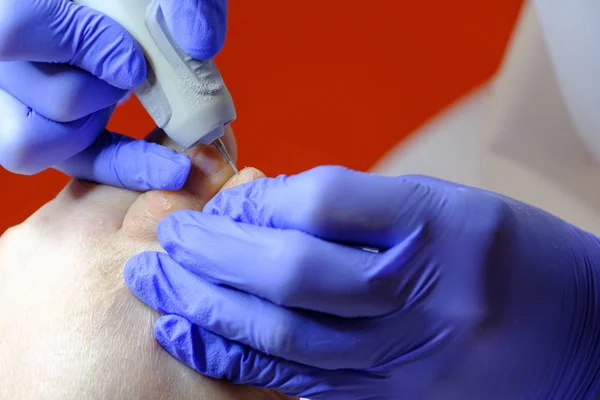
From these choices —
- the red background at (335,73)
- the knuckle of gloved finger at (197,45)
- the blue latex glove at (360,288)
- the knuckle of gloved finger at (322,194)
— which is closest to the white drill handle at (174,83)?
the knuckle of gloved finger at (197,45)

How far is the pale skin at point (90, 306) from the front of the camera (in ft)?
2.73

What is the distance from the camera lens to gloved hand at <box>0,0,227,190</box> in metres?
0.95

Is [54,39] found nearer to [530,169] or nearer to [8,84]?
[8,84]

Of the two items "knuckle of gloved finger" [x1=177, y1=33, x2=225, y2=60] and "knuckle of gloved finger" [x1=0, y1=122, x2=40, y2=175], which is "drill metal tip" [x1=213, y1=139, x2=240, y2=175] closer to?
"knuckle of gloved finger" [x1=177, y1=33, x2=225, y2=60]

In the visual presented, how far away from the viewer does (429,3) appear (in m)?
2.04

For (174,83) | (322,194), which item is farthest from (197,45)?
(322,194)

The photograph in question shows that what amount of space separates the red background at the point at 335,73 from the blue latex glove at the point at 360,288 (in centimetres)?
124

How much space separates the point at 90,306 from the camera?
34.7 inches

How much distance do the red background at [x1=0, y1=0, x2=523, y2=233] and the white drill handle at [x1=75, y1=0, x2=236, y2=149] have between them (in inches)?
43.0

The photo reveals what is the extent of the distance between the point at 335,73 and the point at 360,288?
143cm

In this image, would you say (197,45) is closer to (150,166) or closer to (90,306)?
(150,166)

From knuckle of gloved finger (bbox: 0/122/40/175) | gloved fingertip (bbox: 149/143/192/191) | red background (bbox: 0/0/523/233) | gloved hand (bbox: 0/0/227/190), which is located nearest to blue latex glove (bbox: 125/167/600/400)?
gloved fingertip (bbox: 149/143/192/191)

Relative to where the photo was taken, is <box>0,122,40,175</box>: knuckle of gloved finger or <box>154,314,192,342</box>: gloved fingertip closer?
<box>154,314,192,342</box>: gloved fingertip

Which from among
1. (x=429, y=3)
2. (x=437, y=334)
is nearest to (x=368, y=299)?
(x=437, y=334)
